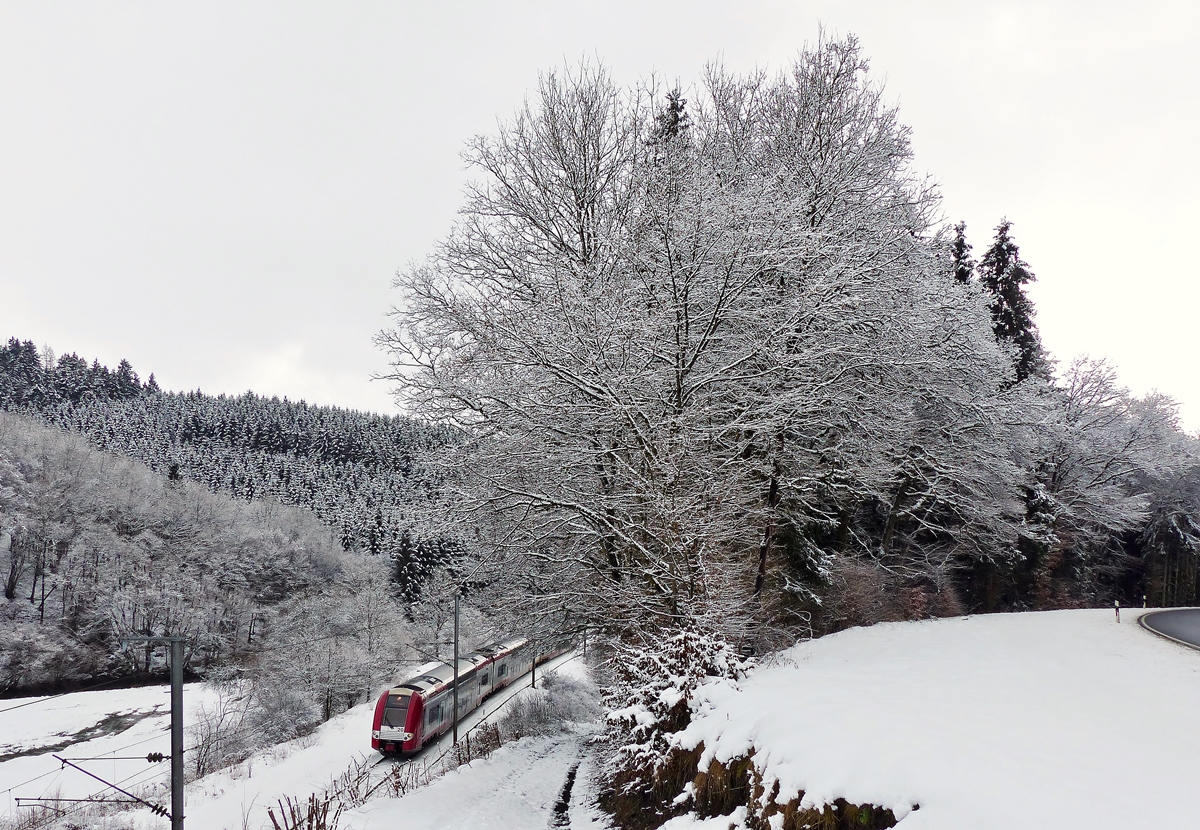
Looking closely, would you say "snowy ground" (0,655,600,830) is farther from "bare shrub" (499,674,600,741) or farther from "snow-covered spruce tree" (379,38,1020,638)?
"snow-covered spruce tree" (379,38,1020,638)

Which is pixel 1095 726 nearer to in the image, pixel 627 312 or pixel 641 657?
pixel 641 657

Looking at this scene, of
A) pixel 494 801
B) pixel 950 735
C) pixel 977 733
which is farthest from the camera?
pixel 494 801

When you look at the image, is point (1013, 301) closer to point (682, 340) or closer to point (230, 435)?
point (682, 340)

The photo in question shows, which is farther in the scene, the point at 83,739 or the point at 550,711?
the point at 83,739

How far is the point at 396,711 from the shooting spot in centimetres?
1898

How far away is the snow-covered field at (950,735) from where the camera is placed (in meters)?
3.14

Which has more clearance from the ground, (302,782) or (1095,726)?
(1095,726)

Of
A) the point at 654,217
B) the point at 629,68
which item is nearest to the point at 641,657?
the point at 654,217

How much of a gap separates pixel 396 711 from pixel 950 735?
18907 millimetres

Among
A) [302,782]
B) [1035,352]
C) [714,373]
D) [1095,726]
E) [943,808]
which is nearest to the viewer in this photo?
[943,808]

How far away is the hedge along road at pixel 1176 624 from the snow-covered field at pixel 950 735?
425mm

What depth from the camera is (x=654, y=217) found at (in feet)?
26.0

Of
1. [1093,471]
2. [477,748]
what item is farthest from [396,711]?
[1093,471]

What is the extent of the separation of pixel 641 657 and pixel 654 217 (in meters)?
5.68
